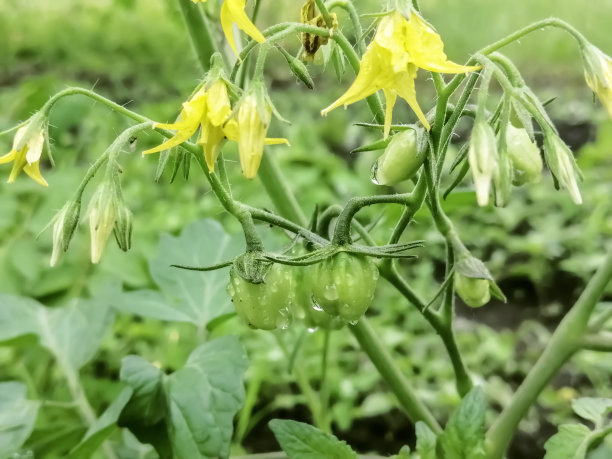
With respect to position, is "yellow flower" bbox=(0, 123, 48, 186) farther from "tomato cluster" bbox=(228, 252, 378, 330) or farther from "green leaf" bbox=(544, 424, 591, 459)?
"green leaf" bbox=(544, 424, 591, 459)

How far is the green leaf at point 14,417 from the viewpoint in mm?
709

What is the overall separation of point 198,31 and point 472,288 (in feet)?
1.47

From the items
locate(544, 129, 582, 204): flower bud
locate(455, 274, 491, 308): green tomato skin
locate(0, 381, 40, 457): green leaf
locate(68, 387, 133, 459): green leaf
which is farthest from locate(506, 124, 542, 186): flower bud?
locate(0, 381, 40, 457): green leaf

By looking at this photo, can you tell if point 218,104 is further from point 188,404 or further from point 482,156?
point 188,404

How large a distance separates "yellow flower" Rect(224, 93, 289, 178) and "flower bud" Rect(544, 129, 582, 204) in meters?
0.20

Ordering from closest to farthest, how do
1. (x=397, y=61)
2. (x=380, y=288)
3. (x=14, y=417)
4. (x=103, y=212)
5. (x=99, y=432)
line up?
(x=397, y=61), (x=103, y=212), (x=99, y=432), (x=14, y=417), (x=380, y=288)

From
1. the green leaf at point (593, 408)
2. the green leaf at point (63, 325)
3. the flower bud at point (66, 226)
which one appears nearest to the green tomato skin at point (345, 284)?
the flower bud at point (66, 226)

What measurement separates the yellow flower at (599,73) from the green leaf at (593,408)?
1.10 ft

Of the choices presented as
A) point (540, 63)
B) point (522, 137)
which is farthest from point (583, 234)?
point (540, 63)

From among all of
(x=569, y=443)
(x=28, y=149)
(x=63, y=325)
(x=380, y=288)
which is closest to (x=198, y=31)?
(x=28, y=149)

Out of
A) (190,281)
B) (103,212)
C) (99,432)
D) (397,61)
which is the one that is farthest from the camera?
(190,281)

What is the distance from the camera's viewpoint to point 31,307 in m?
0.97

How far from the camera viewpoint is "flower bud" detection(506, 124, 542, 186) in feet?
1.62

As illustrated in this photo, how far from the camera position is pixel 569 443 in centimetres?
63
